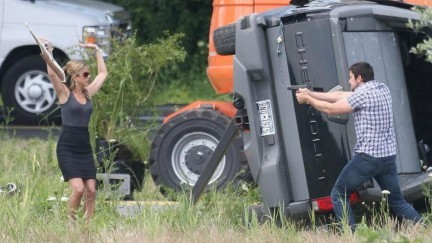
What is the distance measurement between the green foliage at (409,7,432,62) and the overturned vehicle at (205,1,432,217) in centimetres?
25

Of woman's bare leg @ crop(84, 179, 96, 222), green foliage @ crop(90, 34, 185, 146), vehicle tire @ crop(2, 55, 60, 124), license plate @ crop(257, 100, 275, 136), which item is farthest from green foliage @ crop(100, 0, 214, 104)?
license plate @ crop(257, 100, 275, 136)

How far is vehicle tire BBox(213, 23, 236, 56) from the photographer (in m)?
11.1

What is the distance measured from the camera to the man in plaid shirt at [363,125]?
9.68 metres

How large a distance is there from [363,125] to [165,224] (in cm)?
148

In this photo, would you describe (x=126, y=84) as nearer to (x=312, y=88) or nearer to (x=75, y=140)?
(x=75, y=140)

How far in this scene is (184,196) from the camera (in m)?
10.6

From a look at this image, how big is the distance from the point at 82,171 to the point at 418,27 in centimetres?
262

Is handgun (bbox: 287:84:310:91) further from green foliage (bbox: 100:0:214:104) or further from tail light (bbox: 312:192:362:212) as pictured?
green foliage (bbox: 100:0:214:104)

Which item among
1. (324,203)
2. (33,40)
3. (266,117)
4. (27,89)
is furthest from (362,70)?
(27,89)

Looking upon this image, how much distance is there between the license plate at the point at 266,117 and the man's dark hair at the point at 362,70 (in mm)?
Result: 778

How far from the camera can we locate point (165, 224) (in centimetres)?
997

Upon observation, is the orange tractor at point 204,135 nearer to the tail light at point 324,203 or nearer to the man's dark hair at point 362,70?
the tail light at point 324,203

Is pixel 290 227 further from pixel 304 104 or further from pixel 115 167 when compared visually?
pixel 115 167

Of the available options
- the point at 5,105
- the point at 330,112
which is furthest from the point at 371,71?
the point at 5,105
